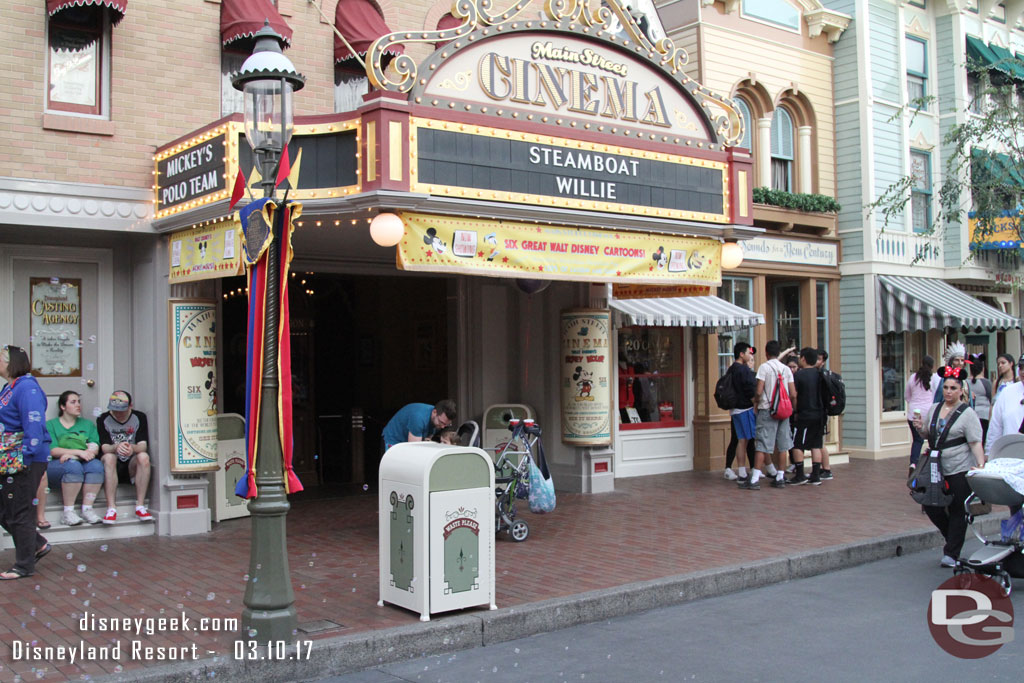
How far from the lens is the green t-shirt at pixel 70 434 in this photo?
9.34 meters

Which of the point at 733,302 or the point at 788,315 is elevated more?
the point at 733,302

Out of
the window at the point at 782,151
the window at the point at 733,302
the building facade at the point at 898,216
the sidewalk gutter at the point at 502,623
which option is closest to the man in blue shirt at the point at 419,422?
the sidewalk gutter at the point at 502,623

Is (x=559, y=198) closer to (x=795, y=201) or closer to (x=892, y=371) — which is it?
(x=795, y=201)

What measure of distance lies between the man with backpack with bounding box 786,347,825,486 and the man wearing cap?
8.45m

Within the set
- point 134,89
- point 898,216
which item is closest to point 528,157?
point 134,89

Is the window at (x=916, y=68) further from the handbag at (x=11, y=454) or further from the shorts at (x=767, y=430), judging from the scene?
the handbag at (x=11, y=454)

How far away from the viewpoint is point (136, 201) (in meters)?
9.85

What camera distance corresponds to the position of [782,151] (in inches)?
671

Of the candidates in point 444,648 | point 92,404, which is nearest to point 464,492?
point 444,648

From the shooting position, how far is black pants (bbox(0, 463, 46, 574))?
299 inches

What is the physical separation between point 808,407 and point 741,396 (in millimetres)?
1024

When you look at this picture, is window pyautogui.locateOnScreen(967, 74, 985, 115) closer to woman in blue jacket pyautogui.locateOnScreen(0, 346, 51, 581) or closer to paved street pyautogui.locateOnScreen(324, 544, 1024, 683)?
paved street pyautogui.locateOnScreen(324, 544, 1024, 683)

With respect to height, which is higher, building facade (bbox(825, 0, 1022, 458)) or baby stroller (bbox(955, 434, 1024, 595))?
building facade (bbox(825, 0, 1022, 458))

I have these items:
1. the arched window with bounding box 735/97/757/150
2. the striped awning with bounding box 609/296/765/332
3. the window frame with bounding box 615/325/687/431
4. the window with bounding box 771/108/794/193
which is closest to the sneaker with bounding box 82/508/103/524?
the striped awning with bounding box 609/296/765/332
